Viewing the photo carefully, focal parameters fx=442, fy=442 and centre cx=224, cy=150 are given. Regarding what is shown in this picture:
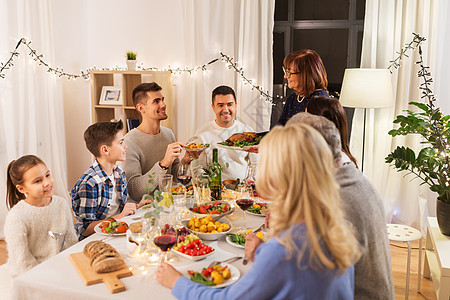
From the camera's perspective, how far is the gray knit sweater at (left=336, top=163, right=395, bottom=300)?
4.74ft

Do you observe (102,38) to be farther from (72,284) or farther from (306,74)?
(72,284)

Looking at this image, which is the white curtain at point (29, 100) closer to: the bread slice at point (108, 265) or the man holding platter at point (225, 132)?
the man holding platter at point (225, 132)

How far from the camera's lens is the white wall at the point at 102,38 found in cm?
464

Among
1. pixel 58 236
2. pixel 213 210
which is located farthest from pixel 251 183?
pixel 58 236

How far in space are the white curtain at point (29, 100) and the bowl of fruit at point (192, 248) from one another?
2759 millimetres

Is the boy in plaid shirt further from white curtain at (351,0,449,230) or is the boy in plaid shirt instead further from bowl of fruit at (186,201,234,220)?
white curtain at (351,0,449,230)

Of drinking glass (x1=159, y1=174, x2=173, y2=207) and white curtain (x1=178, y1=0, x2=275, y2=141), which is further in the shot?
white curtain (x1=178, y1=0, x2=275, y2=141)

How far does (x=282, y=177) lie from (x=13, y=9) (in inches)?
152

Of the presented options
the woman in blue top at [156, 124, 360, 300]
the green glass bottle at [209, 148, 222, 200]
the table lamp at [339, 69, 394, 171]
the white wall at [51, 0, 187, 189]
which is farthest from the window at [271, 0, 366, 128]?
the woman in blue top at [156, 124, 360, 300]

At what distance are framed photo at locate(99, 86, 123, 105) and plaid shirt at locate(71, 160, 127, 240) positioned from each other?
235cm

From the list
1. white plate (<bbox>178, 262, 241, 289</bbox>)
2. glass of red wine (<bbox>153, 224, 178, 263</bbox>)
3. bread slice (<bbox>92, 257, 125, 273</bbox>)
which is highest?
glass of red wine (<bbox>153, 224, 178, 263</bbox>)

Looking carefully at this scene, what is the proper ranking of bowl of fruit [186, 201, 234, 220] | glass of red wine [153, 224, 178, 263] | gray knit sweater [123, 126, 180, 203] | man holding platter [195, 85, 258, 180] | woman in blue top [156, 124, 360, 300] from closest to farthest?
woman in blue top [156, 124, 360, 300], glass of red wine [153, 224, 178, 263], bowl of fruit [186, 201, 234, 220], gray knit sweater [123, 126, 180, 203], man holding platter [195, 85, 258, 180]

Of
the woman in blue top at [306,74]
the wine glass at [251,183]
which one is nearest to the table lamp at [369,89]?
the woman in blue top at [306,74]

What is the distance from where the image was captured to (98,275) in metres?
1.56
